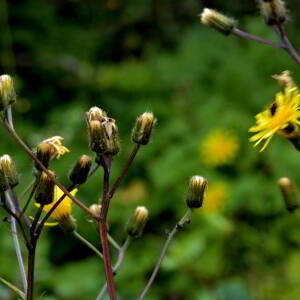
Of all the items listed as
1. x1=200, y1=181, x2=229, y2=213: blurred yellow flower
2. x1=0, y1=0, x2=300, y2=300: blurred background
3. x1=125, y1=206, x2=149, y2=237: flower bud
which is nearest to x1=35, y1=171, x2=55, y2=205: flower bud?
x1=125, y1=206, x2=149, y2=237: flower bud

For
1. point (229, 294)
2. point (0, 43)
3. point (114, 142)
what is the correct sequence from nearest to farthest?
point (114, 142) < point (229, 294) < point (0, 43)

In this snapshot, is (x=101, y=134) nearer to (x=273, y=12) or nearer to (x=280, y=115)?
(x=280, y=115)

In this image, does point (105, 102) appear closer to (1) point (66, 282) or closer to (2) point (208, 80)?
(2) point (208, 80)

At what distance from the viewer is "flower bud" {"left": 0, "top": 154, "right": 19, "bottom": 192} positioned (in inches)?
46.3

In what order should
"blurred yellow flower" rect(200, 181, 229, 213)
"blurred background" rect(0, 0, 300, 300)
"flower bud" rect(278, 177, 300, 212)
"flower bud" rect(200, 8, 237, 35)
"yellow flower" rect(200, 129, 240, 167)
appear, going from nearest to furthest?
"flower bud" rect(278, 177, 300, 212)
"flower bud" rect(200, 8, 237, 35)
"blurred background" rect(0, 0, 300, 300)
"blurred yellow flower" rect(200, 181, 229, 213)
"yellow flower" rect(200, 129, 240, 167)

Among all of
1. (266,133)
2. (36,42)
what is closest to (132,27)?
(36,42)

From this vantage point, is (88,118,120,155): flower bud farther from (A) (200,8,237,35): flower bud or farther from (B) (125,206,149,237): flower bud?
(A) (200,8,237,35): flower bud

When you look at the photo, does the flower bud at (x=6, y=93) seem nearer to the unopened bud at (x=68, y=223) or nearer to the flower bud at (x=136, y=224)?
the unopened bud at (x=68, y=223)

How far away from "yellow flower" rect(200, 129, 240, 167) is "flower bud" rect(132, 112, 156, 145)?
66.1 inches

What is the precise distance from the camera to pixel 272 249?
2.75 metres

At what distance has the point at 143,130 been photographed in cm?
125

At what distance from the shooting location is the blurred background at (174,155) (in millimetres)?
2680

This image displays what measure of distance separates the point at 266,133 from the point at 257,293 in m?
1.49

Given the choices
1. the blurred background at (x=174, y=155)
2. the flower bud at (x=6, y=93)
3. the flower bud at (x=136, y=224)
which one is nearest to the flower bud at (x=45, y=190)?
the flower bud at (x=6, y=93)
